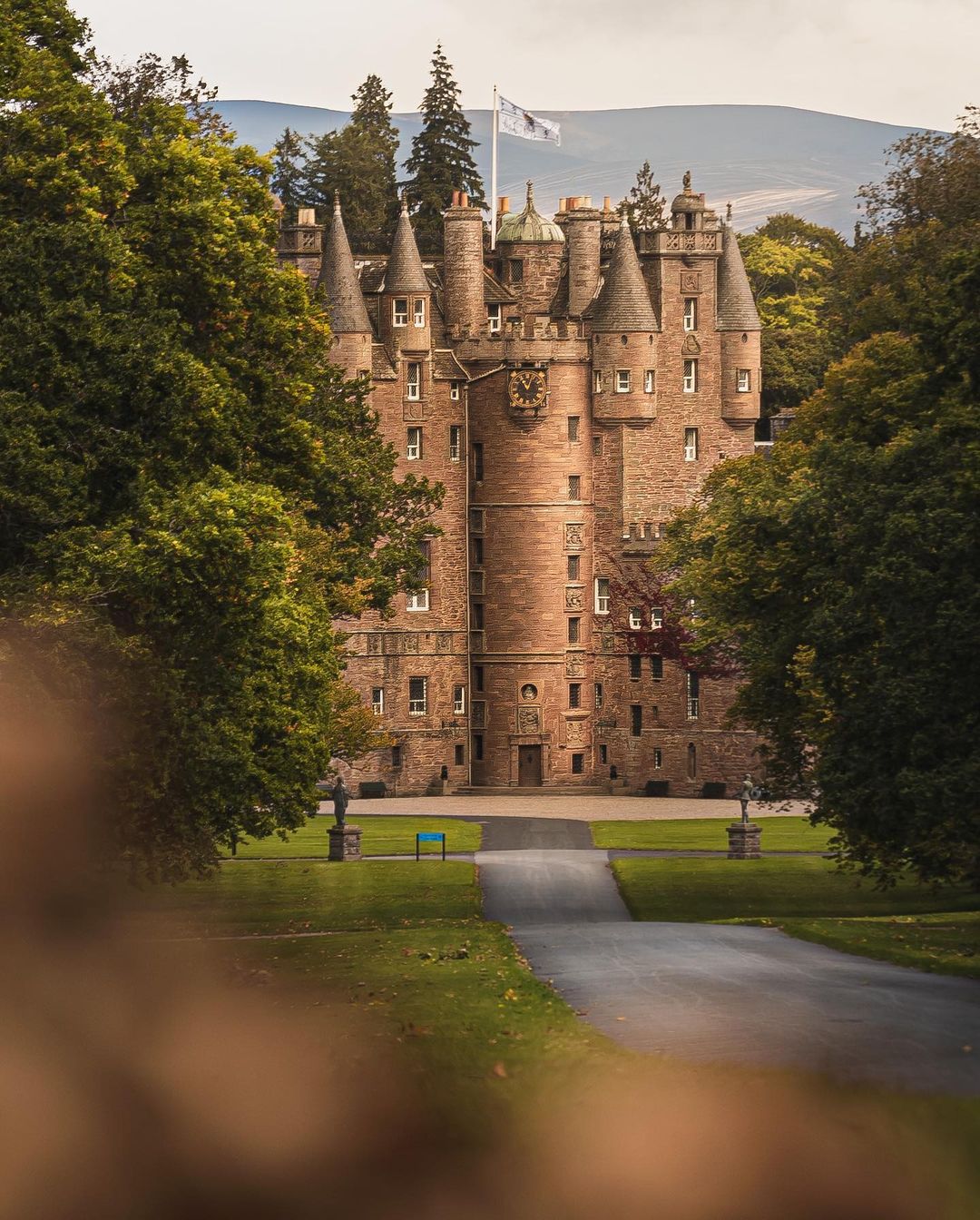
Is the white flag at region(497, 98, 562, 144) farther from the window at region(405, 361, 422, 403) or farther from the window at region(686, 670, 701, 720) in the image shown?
the window at region(686, 670, 701, 720)

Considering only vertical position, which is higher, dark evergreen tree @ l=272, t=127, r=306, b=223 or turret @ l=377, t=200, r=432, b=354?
dark evergreen tree @ l=272, t=127, r=306, b=223

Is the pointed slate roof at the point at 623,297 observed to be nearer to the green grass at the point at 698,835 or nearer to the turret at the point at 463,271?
the turret at the point at 463,271

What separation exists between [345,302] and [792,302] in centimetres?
3738

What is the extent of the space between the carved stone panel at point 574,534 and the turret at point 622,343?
528 centimetres

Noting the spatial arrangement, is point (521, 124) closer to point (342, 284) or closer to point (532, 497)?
point (342, 284)

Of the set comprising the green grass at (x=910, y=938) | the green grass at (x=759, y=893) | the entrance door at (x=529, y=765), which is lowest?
the green grass at (x=910, y=938)

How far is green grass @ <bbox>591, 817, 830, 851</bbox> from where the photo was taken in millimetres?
67312

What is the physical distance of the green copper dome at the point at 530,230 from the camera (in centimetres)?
10725

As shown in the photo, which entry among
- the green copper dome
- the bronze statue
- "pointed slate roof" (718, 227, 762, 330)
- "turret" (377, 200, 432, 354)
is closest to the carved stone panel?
"turret" (377, 200, 432, 354)

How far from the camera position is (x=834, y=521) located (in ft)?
129

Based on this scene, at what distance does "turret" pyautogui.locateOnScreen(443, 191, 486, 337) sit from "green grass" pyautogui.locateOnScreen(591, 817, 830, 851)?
103 ft

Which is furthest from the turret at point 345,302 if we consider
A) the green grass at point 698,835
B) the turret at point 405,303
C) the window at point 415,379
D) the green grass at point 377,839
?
the green grass at point 698,835

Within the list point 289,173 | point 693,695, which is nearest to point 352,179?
point 289,173

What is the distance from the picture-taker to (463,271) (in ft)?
339
